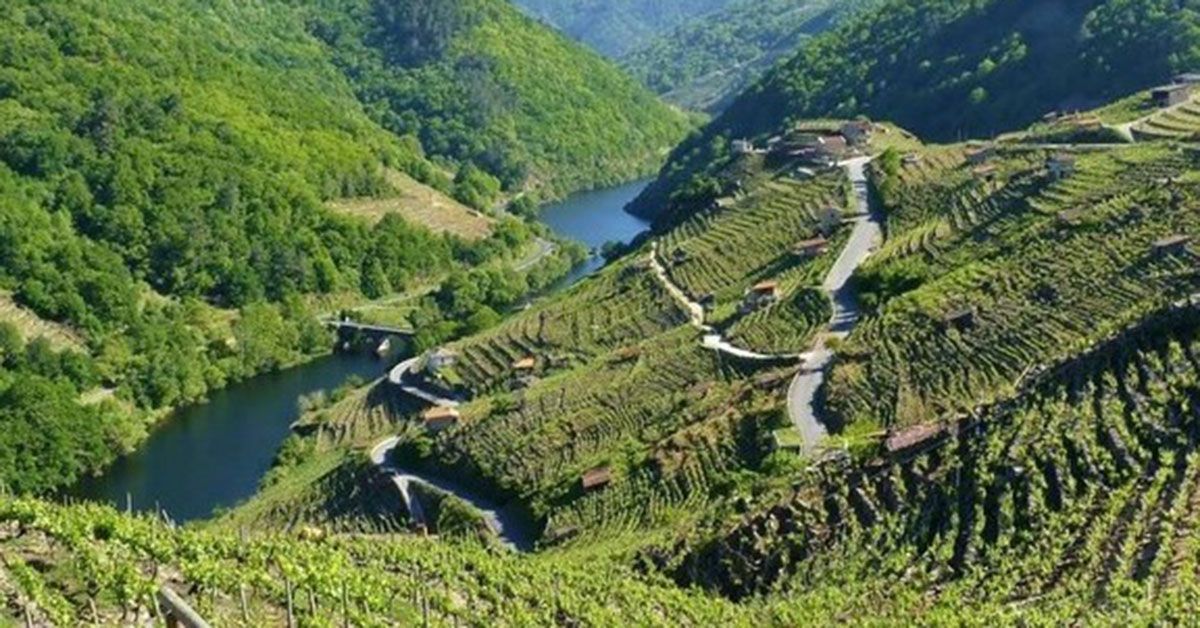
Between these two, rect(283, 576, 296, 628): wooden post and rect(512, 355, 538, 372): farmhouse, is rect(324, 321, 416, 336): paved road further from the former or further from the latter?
rect(283, 576, 296, 628): wooden post

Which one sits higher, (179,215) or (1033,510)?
(1033,510)

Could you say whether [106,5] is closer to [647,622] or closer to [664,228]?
[664,228]

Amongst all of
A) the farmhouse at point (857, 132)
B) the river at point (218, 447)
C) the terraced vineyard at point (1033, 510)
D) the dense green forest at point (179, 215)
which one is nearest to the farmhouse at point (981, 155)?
the farmhouse at point (857, 132)

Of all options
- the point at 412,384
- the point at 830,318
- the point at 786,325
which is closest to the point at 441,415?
the point at 412,384

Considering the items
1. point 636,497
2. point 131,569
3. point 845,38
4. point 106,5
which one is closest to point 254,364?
point 636,497

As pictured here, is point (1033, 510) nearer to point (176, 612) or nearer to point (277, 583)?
point (277, 583)

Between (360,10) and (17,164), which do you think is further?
(360,10)

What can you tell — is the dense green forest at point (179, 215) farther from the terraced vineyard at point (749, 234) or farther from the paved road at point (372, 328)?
the terraced vineyard at point (749, 234)

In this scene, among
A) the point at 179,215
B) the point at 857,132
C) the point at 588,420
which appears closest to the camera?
the point at 588,420
